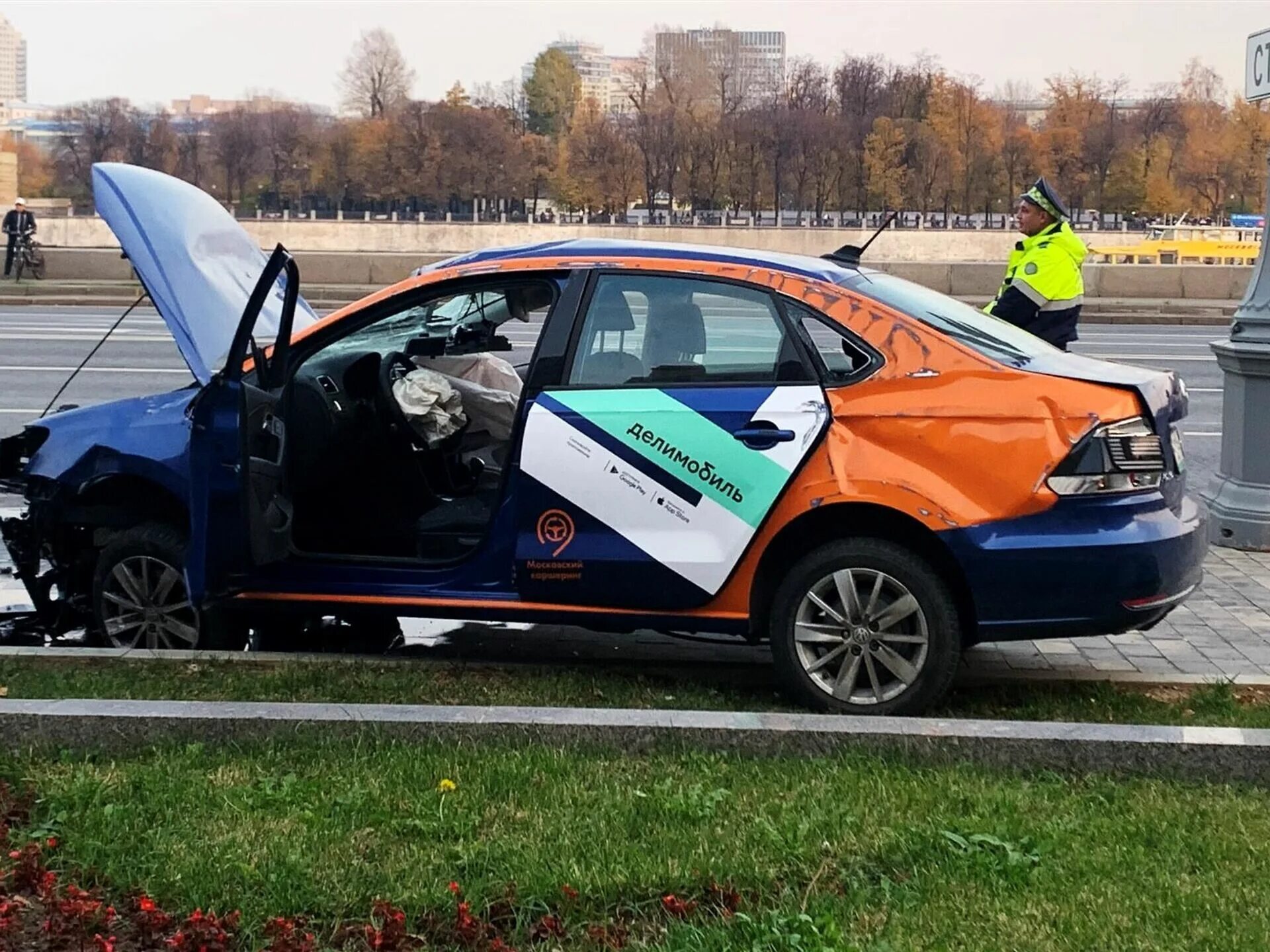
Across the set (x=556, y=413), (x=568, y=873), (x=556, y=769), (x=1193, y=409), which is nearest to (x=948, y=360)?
(x=556, y=413)

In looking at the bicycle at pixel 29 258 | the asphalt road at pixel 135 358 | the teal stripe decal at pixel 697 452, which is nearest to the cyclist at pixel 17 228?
the bicycle at pixel 29 258

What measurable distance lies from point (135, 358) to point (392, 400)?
43.1 feet

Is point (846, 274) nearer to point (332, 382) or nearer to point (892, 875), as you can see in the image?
point (332, 382)

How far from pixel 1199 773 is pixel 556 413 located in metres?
2.35

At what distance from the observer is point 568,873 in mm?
3723

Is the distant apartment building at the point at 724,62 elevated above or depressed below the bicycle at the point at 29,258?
above

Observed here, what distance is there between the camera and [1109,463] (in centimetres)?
497

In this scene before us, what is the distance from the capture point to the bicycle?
3005 cm

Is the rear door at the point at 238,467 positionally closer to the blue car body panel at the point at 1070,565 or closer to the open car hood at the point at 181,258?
the open car hood at the point at 181,258

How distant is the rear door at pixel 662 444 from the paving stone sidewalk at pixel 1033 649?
2.52 feet

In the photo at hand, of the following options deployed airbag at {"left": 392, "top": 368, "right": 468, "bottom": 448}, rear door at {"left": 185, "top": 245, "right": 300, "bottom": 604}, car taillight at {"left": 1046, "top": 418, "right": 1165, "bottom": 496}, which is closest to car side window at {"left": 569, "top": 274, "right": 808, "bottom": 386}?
deployed airbag at {"left": 392, "top": 368, "right": 468, "bottom": 448}

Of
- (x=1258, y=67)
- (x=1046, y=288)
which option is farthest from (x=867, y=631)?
(x=1258, y=67)

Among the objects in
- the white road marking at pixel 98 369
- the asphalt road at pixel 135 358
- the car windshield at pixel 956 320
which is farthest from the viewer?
the white road marking at pixel 98 369

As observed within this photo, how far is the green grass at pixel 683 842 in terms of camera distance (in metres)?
3.55
